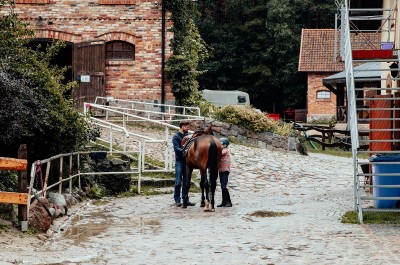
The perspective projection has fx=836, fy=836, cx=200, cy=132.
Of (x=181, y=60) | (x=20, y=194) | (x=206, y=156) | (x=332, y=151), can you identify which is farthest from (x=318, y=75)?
(x=20, y=194)

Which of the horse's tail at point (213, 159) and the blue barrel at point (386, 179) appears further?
the horse's tail at point (213, 159)

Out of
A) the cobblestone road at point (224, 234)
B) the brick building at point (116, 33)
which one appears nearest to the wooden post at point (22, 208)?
the cobblestone road at point (224, 234)

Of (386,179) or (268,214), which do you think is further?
(268,214)

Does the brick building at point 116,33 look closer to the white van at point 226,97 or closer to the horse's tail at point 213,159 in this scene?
the horse's tail at point 213,159

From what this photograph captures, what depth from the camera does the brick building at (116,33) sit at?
30438mm

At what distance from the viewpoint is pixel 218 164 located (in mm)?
15742

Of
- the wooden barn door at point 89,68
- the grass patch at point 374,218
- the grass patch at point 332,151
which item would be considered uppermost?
the wooden barn door at point 89,68

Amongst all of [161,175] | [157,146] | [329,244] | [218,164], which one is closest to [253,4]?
[157,146]

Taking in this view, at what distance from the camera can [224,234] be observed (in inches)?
487

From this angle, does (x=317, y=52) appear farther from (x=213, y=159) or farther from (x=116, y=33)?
(x=213, y=159)

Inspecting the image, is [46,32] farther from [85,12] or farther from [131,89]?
[131,89]

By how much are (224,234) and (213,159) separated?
3337 mm

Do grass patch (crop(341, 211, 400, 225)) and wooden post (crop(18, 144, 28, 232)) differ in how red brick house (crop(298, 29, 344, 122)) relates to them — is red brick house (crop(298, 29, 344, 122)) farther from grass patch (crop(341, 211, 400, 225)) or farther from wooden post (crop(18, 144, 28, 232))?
wooden post (crop(18, 144, 28, 232))

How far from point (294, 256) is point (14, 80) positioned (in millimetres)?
6451
